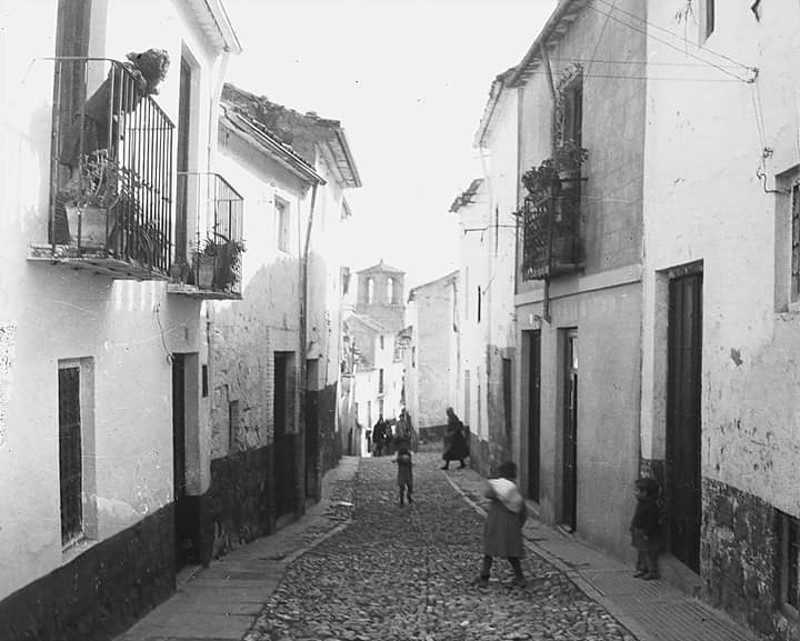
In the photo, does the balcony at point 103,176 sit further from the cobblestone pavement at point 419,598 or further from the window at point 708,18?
the window at point 708,18

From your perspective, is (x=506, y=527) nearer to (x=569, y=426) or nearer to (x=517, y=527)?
(x=517, y=527)

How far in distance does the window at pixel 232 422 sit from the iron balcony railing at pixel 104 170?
4.63 m

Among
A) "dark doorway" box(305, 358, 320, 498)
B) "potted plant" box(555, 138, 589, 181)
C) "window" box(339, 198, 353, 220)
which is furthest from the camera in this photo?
"window" box(339, 198, 353, 220)

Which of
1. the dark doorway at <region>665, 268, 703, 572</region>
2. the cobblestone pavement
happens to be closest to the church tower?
the cobblestone pavement

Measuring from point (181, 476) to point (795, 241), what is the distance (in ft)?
20.6

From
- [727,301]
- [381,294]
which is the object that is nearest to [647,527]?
[727,301]

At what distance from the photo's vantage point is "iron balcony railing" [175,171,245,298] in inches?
363

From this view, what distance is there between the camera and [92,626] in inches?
256

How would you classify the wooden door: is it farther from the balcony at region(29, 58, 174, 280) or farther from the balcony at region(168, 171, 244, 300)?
the balcony at region(29, 58, 174, 280)

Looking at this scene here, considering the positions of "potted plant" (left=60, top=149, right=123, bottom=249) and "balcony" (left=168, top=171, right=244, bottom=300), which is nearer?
"potted plant" (left=60, top=149, right=123, bottom=249)

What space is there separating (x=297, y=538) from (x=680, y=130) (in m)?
7.44

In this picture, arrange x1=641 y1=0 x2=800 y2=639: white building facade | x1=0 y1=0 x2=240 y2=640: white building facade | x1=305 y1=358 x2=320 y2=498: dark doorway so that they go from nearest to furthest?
1. x1=0 y1=0 x2=240 y2=640: white building facade
2. x1=641 y1=0 x2=800 y2=639: white building facade
3. x1=305 y1=358 x2=320 y2=498: dark doorway

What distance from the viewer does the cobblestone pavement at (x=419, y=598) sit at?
7.55 metres

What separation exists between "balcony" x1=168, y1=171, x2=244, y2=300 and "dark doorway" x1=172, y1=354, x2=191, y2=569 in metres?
0.94
